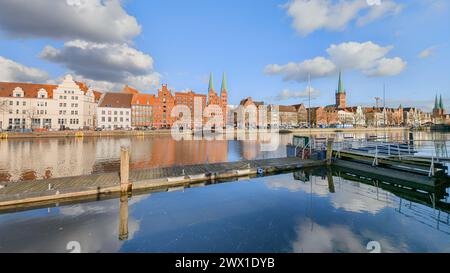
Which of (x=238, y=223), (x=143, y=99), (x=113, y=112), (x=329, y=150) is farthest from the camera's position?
(x=143, y=99)

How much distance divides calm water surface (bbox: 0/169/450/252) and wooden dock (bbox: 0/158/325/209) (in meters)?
1.02

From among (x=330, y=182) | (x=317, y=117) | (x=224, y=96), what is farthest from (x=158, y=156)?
(x=317, y=117)

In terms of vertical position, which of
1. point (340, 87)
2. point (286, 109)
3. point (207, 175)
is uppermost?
point (340, 87)

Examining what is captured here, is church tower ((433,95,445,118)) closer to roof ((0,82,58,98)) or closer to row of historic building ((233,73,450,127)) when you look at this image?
row of historic building ((233,73,450,127))

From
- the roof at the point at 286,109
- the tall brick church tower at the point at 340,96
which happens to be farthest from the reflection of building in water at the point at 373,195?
the tall brick church tower at the point at 340,96

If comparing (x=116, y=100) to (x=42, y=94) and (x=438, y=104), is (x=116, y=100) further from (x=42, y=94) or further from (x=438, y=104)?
(x=438, y=104)

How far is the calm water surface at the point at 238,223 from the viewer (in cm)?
745

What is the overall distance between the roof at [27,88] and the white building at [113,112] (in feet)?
50.6

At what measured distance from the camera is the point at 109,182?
1294cm

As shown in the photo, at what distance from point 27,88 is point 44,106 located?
8642 mm
